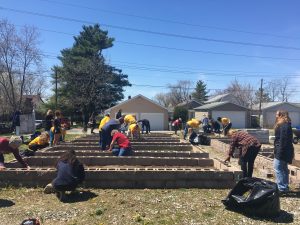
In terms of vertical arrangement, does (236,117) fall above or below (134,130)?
above

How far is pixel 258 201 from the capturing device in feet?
18.5

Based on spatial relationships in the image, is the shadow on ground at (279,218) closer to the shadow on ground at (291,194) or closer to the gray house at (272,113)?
the shadow on ground at (291,194)

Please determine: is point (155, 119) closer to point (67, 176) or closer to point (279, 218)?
point (67, 176)

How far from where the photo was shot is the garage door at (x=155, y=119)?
40.1m

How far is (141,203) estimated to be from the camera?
21.0ft

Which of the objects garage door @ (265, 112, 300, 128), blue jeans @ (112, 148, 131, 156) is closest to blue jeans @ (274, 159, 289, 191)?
blue jeans @ (112, 148, 131, 156)

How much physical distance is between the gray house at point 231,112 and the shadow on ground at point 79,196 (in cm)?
3926

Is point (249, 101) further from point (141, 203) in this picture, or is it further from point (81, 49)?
point (141, 203)

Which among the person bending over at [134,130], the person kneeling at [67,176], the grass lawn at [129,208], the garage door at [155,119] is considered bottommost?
the grass lawn at [129,208]

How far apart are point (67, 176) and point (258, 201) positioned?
11.0 ft

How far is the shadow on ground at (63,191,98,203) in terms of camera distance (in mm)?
6596

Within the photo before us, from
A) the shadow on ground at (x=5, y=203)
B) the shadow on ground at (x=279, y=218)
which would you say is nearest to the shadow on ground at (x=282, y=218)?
the shadow on ground at (x=279, y=218)

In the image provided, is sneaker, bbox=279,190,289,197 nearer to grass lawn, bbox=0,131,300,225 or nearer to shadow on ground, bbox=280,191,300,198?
shadow on ground, bbox=280,191,300,198

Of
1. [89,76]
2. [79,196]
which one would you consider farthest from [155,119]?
[79,196]
